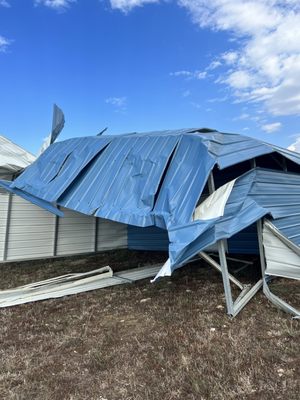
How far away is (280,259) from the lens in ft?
13.2

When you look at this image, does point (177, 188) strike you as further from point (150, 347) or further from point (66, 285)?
point (66, 285)

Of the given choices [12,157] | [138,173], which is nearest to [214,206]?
[138,173]

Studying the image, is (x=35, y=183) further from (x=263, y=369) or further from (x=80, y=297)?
(x=263, y=369)

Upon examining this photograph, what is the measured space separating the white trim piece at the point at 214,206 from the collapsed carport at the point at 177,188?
1 cm

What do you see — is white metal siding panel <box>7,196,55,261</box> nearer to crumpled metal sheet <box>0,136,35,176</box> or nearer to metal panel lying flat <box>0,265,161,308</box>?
crumpled metal sheet <box>0,136,35,176</box>

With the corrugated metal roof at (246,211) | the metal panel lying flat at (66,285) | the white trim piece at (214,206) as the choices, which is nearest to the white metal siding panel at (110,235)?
the metal panel lying flat at (66,285)

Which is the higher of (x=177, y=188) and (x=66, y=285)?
(x=177, y=188)

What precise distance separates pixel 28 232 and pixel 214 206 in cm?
562

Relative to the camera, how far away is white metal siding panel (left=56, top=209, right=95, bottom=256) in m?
8.42

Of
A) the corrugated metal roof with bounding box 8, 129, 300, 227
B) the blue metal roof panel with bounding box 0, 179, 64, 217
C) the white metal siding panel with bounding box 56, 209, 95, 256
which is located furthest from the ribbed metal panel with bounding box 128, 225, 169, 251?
the blue metal roof panel with bounding box 0, 179, 64, 217

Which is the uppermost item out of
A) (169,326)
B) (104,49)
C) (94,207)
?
(104,49)

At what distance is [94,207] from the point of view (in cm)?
479

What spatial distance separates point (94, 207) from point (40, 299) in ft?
4.99

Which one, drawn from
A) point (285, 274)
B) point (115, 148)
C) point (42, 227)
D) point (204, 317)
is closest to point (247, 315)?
point (204, 317)
